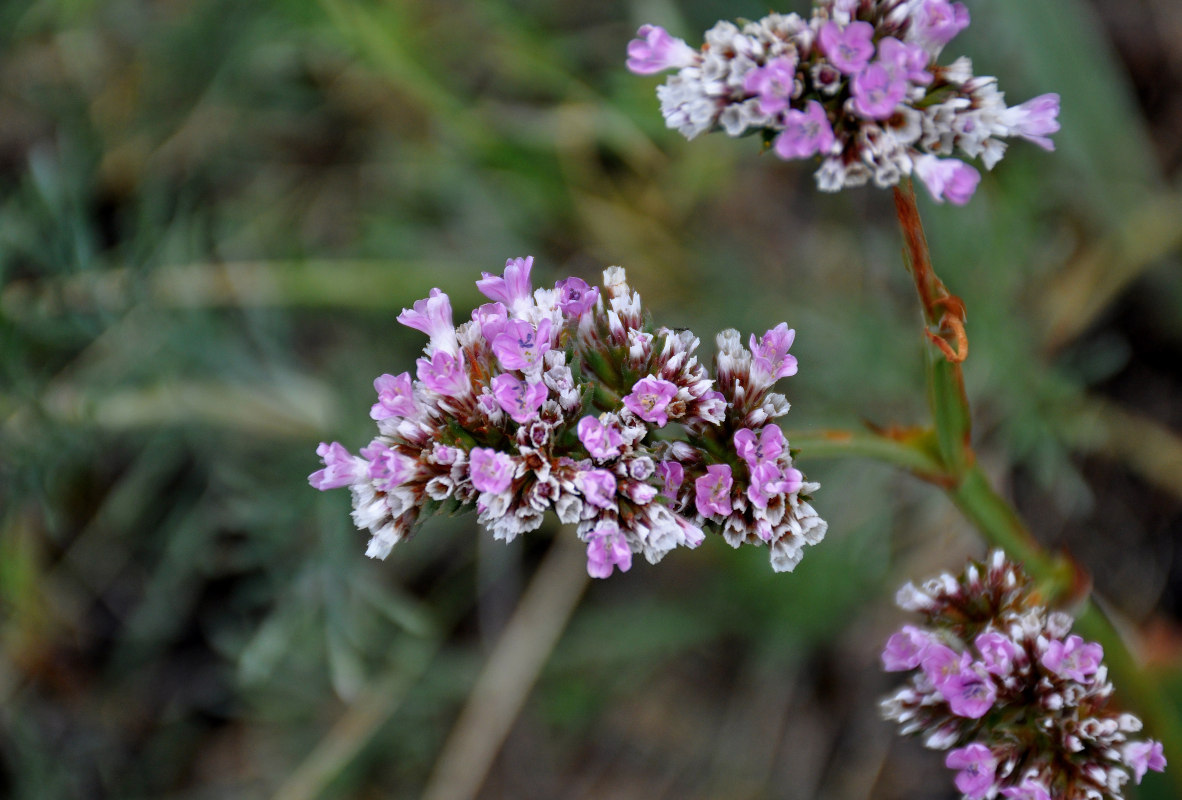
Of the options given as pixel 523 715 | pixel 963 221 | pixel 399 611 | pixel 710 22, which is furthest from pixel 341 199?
pixel 963 221

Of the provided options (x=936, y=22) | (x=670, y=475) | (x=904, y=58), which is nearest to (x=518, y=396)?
(x=670, y=475)

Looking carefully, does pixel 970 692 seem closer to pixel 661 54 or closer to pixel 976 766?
pixel 976 766

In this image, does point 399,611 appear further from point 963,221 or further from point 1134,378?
point 1134,378

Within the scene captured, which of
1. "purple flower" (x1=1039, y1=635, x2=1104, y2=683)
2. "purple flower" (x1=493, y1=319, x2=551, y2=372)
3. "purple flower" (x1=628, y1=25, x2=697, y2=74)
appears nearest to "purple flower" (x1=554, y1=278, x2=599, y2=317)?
"purple flower" (x1=493, y1=319, x2=551, y2=372)

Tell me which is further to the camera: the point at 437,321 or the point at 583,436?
the point at 437,321

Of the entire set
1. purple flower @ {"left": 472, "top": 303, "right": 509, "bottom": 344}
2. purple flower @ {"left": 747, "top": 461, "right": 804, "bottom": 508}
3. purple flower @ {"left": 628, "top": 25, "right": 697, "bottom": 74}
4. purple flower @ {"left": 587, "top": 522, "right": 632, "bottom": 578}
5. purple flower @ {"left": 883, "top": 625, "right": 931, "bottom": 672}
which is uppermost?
purple flower @ {"left": 628, "top": 25, "right": 697, "bottom": 74}

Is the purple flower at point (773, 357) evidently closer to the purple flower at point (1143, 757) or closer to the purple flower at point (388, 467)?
the purple flower at point (388, 467)

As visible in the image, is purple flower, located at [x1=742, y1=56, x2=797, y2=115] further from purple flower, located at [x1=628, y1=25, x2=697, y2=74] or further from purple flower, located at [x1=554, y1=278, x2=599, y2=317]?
purple flower, located at [x1=554, y1=278, x2=599, y2=317]
